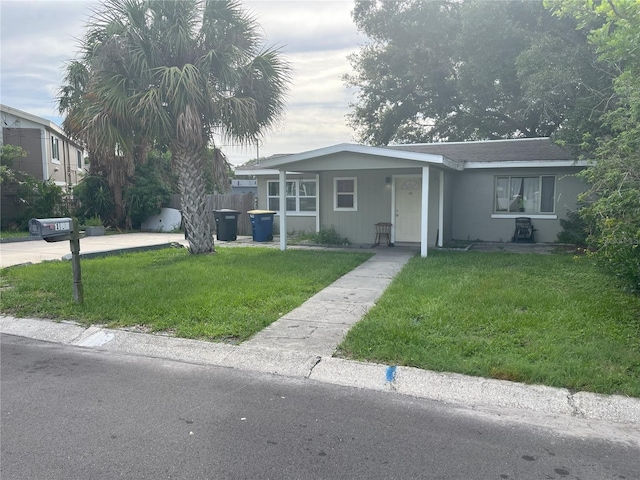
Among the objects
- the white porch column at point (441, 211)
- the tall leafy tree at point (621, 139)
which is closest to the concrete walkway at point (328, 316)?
the tall leafy tree at point (621, 139)

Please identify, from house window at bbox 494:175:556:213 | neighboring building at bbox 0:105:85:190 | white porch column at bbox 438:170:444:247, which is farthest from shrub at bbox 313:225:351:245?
neighboring building at bbox 0:105:85:190

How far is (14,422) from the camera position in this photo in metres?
3.96

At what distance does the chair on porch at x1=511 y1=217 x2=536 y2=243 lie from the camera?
15109 mm

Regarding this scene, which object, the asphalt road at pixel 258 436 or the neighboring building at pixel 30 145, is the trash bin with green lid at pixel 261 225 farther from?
the asphalt road at pixel 258 436

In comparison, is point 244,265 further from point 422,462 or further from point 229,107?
point 422,462

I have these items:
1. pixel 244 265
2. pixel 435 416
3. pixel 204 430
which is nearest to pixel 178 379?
pixel 204 430

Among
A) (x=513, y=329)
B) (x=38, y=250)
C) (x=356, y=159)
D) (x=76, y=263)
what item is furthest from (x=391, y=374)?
A: (x=38, y=250)

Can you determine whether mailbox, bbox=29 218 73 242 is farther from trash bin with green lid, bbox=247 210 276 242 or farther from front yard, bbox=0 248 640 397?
trash bin with green lid, bbox=247 210 276 242

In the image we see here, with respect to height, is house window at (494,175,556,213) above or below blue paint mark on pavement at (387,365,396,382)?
above

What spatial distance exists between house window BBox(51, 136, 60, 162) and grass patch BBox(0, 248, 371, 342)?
54.7ft

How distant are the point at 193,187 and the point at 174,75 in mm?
2838

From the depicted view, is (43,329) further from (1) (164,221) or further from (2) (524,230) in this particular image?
(1) (164,221)

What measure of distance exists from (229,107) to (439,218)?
6.79 metres

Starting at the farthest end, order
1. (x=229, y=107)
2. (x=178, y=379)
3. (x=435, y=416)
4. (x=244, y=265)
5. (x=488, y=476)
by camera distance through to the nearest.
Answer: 1. (x=229, y=107)
2. (x=244, y=265)
3. (x=178, y=379)
4. (x=435, y=416)
5. (x=488, y=476)
